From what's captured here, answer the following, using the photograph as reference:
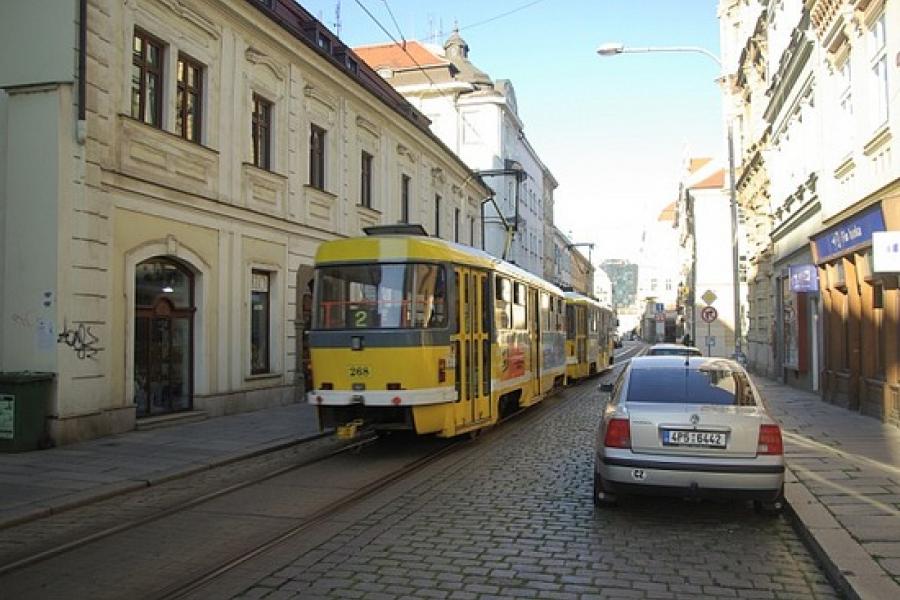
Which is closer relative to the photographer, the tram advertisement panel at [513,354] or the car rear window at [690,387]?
the car rear window at [690,387]

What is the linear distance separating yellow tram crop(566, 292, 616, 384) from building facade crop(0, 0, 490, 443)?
7.06 m

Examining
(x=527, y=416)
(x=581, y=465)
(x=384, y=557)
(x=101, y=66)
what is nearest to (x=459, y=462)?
(x=581, y=465)

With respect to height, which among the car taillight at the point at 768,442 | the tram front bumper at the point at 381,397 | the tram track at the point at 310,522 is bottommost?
the tram track at the point at 310,522

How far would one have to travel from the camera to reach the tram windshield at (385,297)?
1047 centimetres

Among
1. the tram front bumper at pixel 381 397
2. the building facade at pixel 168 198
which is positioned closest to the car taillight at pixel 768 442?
the tram front bumper at pixel 381 397

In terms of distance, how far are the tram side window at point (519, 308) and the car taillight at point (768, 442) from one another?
7318 millimetres

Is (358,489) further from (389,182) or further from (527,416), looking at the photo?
(389,182)

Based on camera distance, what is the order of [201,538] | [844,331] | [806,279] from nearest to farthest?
[201,538] < [844,331] < [806,279]

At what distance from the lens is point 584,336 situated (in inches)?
1038

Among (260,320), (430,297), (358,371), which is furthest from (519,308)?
(260,320)

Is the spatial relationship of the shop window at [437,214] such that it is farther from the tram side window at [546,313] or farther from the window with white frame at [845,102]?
the window with white frame at [845,102]

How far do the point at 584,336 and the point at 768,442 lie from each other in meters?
19.6

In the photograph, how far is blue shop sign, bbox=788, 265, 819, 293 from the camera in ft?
62.5

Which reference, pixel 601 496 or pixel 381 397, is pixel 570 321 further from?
pixel 601 496
